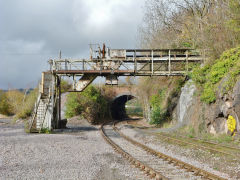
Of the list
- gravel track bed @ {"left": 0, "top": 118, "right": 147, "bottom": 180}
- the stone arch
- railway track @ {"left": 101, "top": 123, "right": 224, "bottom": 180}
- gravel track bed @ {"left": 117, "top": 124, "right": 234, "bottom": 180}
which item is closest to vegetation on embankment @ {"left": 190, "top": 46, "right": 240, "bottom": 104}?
gravel track bed @ {"left": 117, "top": 124, "right": 234, "bottom": 180}

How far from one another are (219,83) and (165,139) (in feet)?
13.4

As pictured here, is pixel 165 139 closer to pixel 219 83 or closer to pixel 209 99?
pixel 209 99

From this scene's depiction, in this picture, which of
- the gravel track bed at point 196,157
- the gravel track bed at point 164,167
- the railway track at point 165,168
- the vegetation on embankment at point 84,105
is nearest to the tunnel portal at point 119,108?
the vegetation on embankment at point 84,105

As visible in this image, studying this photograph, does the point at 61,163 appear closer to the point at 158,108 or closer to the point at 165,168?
the point at 165,168

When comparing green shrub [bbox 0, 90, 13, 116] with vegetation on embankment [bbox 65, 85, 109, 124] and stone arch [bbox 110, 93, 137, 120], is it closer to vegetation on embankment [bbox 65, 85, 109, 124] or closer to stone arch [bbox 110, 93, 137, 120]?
vegetation on embankment [bbox 65, 85, 109, 124]

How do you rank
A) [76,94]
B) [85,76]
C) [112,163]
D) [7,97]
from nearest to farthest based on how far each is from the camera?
[112,163]
[85,76]
[76,94]
[7,97]

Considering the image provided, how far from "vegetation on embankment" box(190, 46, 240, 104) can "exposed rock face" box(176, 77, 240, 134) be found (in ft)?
1.00

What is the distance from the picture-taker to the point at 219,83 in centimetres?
1222

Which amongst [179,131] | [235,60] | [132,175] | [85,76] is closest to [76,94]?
[85,76]

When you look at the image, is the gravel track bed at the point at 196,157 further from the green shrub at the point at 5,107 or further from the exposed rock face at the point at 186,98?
the green shrub at the point at 5,107

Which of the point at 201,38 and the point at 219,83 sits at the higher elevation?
the point at 201,38

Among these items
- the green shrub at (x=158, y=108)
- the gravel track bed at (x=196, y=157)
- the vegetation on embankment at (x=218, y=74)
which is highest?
the vegetation on embankment at (x=218, y=74)

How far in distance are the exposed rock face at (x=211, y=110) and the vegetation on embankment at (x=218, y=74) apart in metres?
0.30

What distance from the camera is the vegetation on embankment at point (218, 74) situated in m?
11.0
